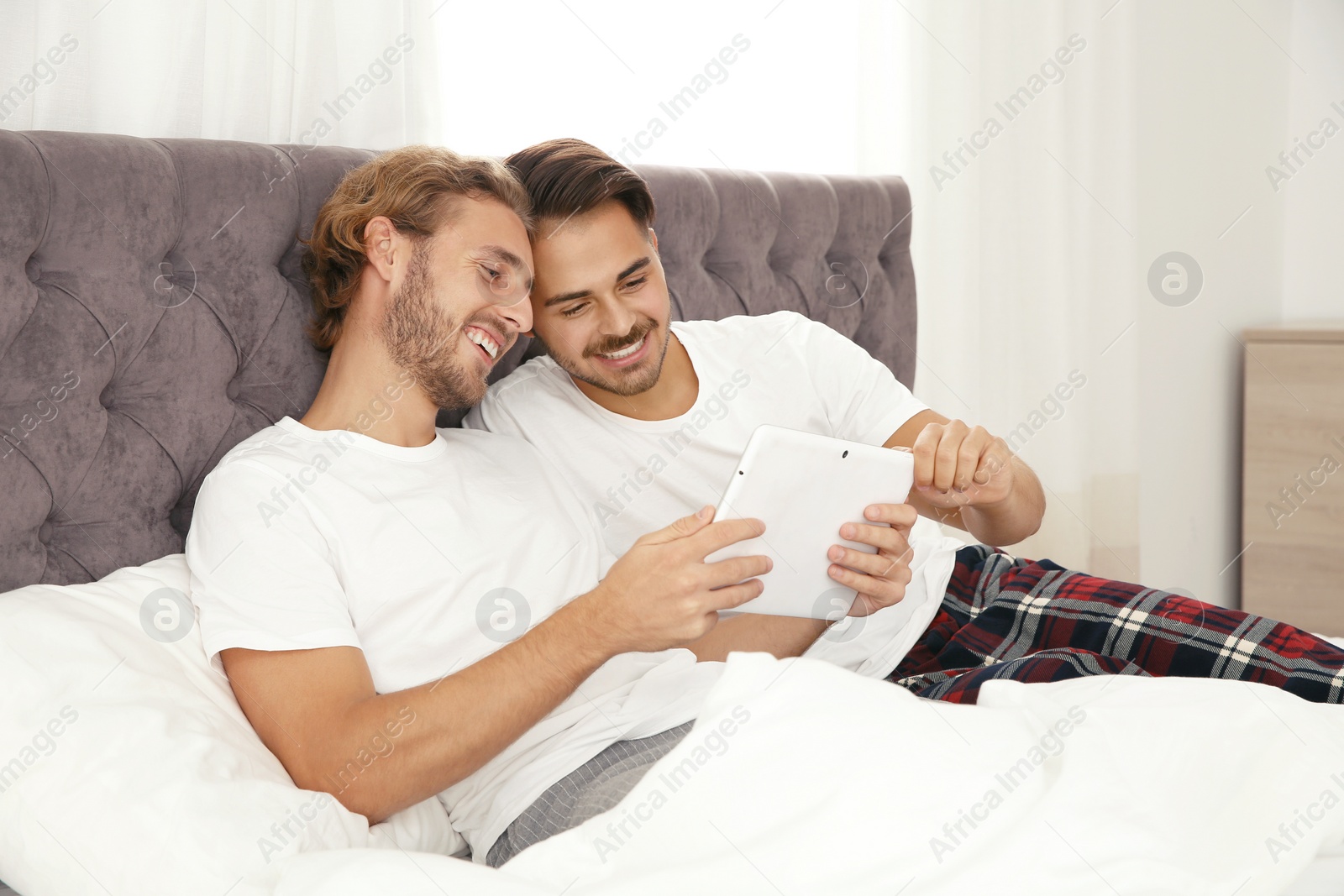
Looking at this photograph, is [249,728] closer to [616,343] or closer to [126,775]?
[126,775]

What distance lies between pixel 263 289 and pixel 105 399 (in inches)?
8.5

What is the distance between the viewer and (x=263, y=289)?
1.23 meters

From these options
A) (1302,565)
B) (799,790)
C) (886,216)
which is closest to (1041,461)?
(1302,565)

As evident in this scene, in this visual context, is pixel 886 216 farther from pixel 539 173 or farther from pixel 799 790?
pixel 799 790

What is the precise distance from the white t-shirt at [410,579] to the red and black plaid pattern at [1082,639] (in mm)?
374

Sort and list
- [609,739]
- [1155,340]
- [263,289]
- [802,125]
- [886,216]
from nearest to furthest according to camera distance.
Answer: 1. [609,739]
2. [263,289]
3. [886,216]
4. [802,125]
5. [1155,340]

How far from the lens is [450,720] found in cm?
99

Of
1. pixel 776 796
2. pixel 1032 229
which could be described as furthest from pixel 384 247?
pixel 1032 229

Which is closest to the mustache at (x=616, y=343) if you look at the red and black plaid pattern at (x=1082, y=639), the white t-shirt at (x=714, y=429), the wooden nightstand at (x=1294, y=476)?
the white t-shirt at (x=714, y=429)

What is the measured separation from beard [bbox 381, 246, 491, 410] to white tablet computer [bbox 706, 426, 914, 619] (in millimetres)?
371

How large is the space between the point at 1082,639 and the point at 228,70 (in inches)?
52.6

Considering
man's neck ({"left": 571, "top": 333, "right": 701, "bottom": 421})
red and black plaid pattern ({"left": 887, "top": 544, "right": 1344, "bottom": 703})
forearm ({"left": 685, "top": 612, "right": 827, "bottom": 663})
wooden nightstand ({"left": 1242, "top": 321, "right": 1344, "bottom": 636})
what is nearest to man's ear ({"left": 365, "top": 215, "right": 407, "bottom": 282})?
man's neck ({"left": 571, "top": 333, "right": 701, "bottom": 421})

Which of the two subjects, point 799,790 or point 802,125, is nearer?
point 799,790

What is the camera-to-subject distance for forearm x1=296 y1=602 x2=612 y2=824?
950mm
